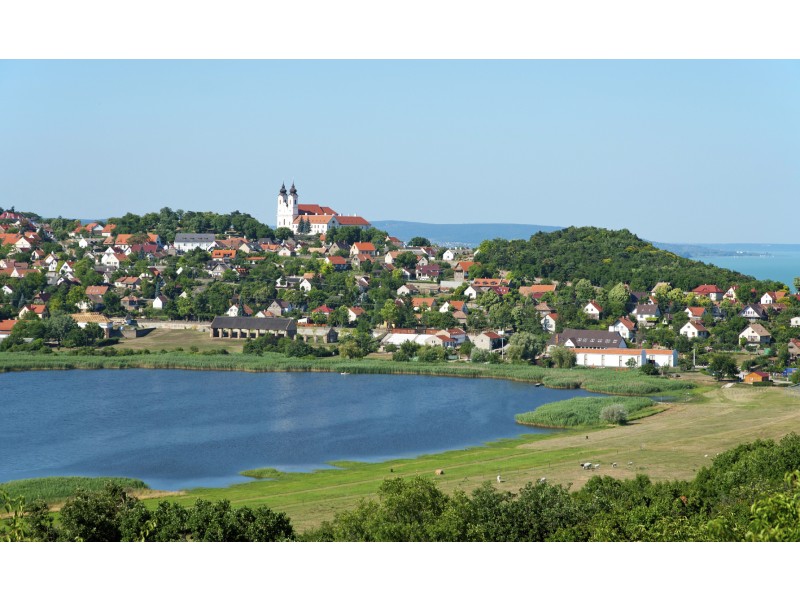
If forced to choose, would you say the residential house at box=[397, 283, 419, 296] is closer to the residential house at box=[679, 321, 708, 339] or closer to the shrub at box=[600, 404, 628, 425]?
the residential house at box=[679, 321, 708, 339]

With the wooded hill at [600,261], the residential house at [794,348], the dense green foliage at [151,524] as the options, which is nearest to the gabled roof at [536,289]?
the wooded hill at [600,261]

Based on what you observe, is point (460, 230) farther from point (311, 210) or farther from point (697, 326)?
Answer: point (697, 326)

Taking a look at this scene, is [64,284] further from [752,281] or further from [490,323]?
[752,281]

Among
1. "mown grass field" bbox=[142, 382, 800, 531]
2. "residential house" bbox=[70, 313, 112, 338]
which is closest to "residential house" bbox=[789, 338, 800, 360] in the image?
"mown grass field" bbox=[142, 382, 800, 531]

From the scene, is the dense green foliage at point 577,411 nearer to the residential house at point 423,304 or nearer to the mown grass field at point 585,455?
the mown grass field at point 585,455

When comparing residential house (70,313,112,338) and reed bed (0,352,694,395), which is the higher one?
residential house (70,313,112,338)

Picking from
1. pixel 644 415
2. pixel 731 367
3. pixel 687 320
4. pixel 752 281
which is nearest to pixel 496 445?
pixel 644 415
